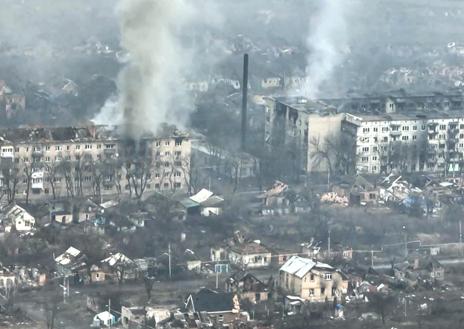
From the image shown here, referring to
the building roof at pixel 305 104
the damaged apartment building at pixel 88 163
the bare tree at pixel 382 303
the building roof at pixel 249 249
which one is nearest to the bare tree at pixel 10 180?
the damaged apartment building at pixel 88 163

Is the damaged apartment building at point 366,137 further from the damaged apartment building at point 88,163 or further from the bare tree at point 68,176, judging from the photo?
the bare tree at point 68,176

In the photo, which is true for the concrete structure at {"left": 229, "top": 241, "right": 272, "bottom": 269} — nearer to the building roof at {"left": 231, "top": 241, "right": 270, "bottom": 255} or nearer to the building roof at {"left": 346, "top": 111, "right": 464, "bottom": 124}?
the building roof at {"left": 231, "top": 241, "right": 270, "bottom": 255}

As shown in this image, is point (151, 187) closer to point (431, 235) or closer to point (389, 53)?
point (431, 235)

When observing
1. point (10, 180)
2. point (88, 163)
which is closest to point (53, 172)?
point (88, 163)

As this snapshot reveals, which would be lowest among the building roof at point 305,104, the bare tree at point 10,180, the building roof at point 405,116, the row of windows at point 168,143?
the bare tree at point 10,180

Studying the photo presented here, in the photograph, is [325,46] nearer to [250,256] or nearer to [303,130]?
[303,130]

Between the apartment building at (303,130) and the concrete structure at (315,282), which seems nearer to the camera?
the concrete structure at (315,282)

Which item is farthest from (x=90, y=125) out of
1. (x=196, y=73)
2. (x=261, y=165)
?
(x=196, y=73)
